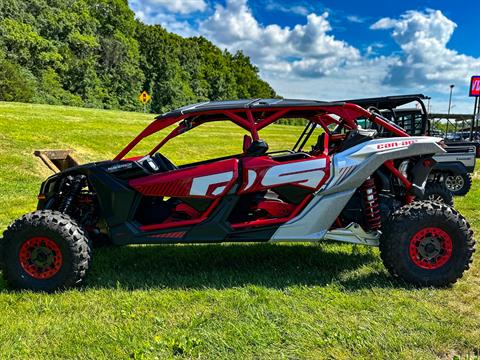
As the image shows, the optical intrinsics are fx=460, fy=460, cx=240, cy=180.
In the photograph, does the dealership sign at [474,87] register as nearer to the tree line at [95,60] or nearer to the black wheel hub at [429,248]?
the black wheel hub at [429,248]

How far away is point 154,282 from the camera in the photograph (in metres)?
4.22

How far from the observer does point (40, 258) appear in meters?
4.06

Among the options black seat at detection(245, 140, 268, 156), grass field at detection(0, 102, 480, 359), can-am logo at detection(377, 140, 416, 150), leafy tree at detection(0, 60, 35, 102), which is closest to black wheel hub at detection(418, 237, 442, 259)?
grass field at detection(0, 102, 480, 359)

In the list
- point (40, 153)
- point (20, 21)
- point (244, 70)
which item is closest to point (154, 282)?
point (40, 153)

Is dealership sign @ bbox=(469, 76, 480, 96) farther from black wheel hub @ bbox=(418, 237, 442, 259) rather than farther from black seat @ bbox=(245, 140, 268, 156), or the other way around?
black seat @ bbox=(245, 140, 268, 156)

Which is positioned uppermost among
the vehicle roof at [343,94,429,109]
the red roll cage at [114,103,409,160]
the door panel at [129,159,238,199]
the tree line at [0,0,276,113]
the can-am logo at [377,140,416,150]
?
the tree line at [0,0,276,113]

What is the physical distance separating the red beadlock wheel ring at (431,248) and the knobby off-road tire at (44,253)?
9.53ft

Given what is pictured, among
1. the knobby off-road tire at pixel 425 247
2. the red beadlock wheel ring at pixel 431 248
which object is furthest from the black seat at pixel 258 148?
the red beadlock wheel ring at pixel 431 248

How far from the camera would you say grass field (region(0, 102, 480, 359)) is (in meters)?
3.03

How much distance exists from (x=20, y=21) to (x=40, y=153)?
42.8 meters

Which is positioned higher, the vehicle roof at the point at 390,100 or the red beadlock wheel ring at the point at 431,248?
the vehicle roof at the point at 390,100

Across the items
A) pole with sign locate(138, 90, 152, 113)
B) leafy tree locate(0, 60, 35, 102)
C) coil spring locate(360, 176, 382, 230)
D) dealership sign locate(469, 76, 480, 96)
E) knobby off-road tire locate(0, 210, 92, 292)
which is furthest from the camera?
pole with sign locate(138, 90, 152, 113)

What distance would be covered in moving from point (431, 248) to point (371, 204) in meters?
0.66

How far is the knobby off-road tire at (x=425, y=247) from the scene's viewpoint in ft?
13.4
